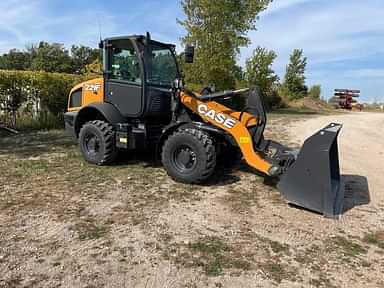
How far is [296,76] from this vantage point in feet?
103

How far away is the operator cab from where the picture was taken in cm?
596

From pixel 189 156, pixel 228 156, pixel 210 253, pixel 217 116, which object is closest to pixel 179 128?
pixel 189 156

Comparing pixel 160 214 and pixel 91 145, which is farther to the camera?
pixel 91 145

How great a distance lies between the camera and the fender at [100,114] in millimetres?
6223

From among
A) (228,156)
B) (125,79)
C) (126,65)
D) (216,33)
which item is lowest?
(228,156)

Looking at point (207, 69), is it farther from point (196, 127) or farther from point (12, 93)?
point (196, 127)

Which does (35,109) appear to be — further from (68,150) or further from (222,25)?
(222,25)

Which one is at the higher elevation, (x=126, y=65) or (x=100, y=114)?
(x=126, y=65)

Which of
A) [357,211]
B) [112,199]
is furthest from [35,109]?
[357,211]

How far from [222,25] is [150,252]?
16210mm

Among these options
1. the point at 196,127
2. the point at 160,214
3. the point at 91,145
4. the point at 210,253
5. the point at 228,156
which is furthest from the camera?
the point at 91,145

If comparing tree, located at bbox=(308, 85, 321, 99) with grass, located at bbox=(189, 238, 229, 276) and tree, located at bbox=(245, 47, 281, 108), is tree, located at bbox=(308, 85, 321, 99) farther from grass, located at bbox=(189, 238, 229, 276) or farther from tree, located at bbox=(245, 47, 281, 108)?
grass, located at bbox=(189, 238, 229, 276)

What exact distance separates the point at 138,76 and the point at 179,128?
121cm

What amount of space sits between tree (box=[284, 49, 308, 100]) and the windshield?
25.2 metres
